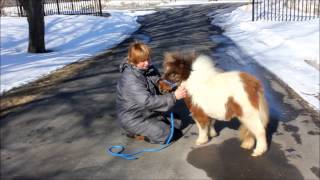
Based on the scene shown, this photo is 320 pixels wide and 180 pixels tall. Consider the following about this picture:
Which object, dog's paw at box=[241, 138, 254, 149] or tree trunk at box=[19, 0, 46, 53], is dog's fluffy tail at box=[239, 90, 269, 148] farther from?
tree trunk at box=[19, 0, 46, 53]

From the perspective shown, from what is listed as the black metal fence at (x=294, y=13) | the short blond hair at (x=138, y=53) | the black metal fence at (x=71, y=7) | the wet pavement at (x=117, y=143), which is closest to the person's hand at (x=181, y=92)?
the short blond hair at (x=138, y=53)

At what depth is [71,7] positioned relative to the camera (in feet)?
92.7

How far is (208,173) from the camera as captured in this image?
4.66 m

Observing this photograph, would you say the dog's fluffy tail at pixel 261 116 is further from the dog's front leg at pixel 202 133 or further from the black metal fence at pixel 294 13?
the black metal fence at pixel 294 13

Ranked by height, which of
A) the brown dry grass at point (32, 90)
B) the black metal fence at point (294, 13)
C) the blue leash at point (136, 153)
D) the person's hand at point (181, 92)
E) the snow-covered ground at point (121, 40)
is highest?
the black metal fence at point (294, 13)

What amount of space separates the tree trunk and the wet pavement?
16.5 feet

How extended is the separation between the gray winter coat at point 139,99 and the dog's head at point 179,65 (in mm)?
288

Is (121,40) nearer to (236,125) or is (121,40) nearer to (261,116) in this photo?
(236,125)

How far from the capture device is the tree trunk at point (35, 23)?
1306cm

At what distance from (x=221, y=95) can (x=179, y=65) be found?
615 millimetres

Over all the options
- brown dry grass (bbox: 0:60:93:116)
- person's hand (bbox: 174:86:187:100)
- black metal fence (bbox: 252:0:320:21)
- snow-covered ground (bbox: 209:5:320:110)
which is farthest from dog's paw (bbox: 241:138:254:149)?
black metal fence (bbox: 252:0:320:21)

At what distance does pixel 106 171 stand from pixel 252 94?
5.95ft

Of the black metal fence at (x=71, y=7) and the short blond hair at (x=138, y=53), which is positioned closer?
the short blond hair at (x=138, y=53)

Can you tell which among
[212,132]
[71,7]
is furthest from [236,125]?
[71,7]
